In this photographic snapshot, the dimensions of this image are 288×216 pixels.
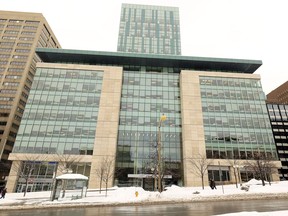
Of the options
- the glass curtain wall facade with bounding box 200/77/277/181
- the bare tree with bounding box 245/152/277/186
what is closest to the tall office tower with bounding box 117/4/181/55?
the glass curtain wall facade with bounding box 200/77/277/181

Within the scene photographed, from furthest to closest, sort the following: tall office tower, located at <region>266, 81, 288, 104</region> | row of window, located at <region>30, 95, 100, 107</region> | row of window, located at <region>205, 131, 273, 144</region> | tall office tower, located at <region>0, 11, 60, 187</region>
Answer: tall office tower, located at <region>266, 81, 288, 104</region>, tall office tower, located at <region>0, 11, 60, 187</region>, row of window, located at <region>30, 95, 100, 107</region>, row of window, located at <region>205, 131, 273, 144</region>

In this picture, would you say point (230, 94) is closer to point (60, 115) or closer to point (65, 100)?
point (65, 100)

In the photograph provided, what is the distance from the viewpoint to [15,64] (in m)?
75.2

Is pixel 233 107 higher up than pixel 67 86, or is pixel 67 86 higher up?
pixel 67 86

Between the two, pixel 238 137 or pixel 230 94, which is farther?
pixel 230 94

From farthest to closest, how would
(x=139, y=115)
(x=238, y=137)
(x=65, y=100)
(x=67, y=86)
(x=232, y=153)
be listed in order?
(x=67, y=86) < (x=139, y=115) < (x=65, y=100) < (x=238, y=137) < (x=232, y=153)

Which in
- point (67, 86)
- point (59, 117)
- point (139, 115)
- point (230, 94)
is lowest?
point (59, 117)

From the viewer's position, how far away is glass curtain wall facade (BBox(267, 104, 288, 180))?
8094 centimetres

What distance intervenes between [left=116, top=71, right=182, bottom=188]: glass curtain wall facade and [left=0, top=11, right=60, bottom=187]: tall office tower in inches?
A: 1929

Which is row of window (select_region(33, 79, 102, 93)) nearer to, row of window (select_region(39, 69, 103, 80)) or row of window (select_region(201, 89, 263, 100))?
row of window (select_region(39, 69, 103, 80))

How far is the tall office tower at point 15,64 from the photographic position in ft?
225

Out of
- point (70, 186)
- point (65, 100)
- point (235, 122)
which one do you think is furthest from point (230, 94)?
point (70, 186)

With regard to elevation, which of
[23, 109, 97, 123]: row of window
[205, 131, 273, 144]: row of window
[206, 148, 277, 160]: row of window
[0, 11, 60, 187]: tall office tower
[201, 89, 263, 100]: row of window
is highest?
[0, 11, 60, 187]: tall office tower

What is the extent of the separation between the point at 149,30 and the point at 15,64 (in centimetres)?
5920
